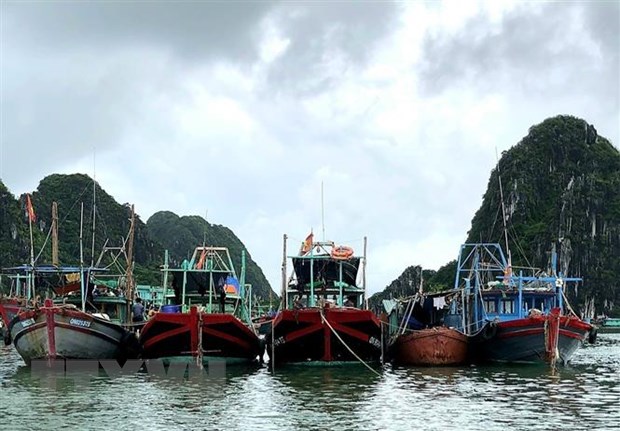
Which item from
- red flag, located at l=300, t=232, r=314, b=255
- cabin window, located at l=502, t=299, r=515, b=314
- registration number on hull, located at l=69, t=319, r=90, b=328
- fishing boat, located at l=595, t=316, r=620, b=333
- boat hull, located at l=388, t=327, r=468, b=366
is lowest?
fishing boat, located at l=595, t=316, r=620, b=333

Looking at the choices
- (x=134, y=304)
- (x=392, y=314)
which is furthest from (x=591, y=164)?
(x=134, y=304)

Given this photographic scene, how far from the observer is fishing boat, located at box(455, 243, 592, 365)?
91.0ft

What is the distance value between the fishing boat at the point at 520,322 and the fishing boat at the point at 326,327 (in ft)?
14.9

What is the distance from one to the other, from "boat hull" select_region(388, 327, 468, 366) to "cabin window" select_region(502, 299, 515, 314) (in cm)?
312

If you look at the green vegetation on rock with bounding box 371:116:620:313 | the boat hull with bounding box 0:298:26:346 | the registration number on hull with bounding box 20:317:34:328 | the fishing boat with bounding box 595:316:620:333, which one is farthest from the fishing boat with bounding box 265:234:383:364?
the green vegetation on rock with bounding box 371:116:620:313

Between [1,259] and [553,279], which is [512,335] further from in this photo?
[1,259]

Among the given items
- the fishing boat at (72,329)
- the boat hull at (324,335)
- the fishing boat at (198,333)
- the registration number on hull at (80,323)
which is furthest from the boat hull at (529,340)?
the registration number on hull at (80,323)

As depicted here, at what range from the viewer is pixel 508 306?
31.3 m

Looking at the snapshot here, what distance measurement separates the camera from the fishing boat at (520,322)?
27.7 m

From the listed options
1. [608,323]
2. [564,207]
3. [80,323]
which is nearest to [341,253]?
[80,323]

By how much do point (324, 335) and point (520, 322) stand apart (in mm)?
6990

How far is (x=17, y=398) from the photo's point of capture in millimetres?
18688

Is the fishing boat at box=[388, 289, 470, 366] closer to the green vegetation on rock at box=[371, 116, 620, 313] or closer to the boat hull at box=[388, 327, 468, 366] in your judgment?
the boat hull at box=[388, 327, 468, 366]

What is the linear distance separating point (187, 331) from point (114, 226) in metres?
98.1
